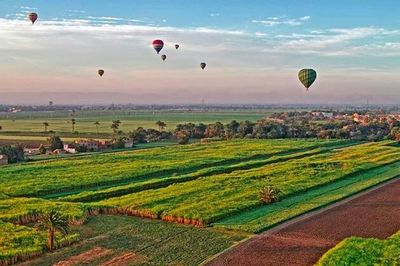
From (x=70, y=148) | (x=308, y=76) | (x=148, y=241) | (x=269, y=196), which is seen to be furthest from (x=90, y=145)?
(x=148, y=241)

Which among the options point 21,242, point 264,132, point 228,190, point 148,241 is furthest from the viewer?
point 264,132

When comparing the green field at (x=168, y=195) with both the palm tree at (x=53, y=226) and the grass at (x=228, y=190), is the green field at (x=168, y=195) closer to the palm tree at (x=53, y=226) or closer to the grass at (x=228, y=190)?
the grass at (x=228, y=190)

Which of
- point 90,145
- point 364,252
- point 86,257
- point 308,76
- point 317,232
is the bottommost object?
point 317,232

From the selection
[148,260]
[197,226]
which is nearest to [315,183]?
[197,226]

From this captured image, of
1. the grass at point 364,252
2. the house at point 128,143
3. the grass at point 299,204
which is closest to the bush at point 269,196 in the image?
the grass at point 299,204

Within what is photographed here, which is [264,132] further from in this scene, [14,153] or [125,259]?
[125,259]

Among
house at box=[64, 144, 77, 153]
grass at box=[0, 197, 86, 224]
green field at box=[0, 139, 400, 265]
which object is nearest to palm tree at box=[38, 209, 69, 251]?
green field at box=[0, 139, 400, 265]
